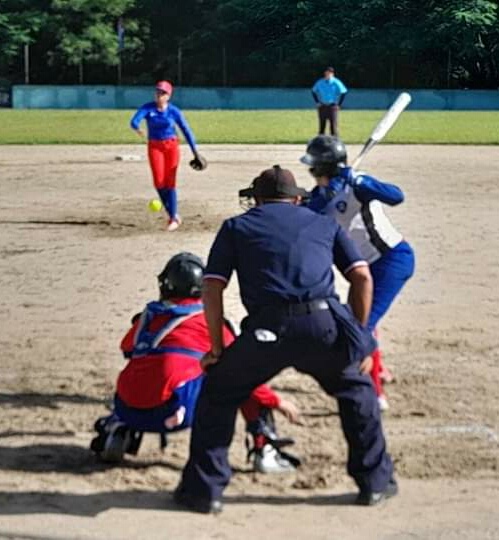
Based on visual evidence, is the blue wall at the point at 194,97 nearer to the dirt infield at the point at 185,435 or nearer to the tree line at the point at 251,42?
the tree line at the point at 251,42

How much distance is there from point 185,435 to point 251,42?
198 feet

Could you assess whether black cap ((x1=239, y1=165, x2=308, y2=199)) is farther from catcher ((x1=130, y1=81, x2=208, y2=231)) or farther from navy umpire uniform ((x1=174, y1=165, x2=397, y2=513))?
catcher ((x1=130, y1=81, x2=208, y2=231))

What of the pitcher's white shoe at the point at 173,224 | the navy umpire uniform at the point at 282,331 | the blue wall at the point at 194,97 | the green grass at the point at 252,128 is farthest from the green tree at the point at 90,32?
the navy umpire uniform at the point at 282,331

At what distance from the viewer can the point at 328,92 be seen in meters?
33.3

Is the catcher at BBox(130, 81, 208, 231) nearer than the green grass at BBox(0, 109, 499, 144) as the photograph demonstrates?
Yes

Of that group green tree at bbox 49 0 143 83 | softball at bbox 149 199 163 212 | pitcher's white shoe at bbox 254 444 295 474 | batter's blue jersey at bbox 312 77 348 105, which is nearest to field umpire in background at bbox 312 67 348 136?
batter's blue jersey at bbox 312 77 348 105

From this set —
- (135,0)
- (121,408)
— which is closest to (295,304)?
(121,408)

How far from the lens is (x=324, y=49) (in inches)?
2511

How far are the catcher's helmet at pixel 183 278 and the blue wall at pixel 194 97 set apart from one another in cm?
5164

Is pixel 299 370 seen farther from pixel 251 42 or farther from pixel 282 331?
pixel 251 42

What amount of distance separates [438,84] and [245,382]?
191 ft

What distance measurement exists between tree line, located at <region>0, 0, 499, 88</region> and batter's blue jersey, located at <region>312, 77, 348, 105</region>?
2912 centimetres

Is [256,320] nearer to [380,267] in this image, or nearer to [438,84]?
[380,267]

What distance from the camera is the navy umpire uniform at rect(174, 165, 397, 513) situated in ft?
20.1
